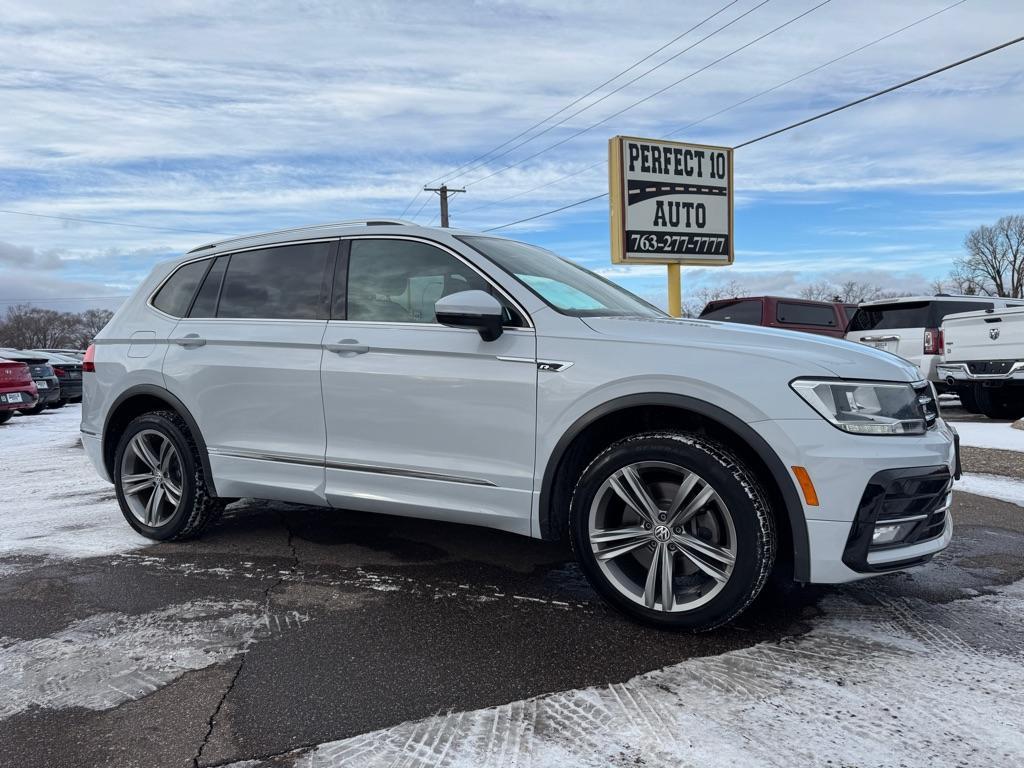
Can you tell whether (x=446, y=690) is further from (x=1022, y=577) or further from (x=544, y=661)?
(x=1022, y=577)

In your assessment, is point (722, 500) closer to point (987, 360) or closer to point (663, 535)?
point (663, 535)

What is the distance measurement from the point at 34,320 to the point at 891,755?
102 meters

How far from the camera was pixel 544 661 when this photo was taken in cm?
284

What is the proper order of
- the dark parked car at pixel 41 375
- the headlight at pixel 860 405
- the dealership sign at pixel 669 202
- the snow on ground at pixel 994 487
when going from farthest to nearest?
the dark parked car at pixel 41 375
the dealership sign at pixel 669 202
the snow on ground at pixel 994 487
the headlight at pixel 860 405

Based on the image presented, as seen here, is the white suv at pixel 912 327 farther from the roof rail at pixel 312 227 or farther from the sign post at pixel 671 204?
the roof rail at pixel 312 227

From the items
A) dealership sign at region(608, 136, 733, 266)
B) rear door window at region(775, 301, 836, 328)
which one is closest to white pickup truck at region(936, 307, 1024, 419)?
rear door window at region(775, 301, 836, 328)

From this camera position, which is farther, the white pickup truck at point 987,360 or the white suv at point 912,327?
the white suv at point 912,327

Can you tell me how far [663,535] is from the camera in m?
3.05

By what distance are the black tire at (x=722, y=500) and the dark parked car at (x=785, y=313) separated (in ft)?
33.7

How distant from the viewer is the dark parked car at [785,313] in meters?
13.0

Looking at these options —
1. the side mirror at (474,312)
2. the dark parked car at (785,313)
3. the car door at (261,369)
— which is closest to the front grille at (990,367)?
the dark parked car at (785,313)

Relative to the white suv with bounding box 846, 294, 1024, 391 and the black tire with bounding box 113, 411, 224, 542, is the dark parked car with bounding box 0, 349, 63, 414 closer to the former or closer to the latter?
the black tire with bounding box 113, 411, 224, 542

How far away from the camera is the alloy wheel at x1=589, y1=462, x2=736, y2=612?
297 centimetres

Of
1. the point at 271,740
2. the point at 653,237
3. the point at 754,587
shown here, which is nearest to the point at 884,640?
the point at 754,587
